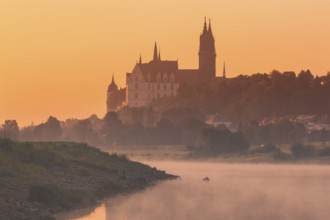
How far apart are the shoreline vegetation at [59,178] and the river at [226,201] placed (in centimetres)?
179

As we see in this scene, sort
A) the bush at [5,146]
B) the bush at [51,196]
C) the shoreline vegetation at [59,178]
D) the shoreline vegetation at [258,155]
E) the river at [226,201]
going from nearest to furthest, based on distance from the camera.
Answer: the shoreline vegetation at [59,178] < the bush at [51,196] < the river at [226,201] < the bush at [5,146] < the shoreline vegetation at [258,155]

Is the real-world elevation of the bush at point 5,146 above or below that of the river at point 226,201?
above

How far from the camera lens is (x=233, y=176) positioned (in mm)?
114312

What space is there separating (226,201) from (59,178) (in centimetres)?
1094

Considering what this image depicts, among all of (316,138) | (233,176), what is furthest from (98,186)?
(316,138)

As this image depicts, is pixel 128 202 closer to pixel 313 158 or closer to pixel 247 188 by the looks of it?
pixel 247 188

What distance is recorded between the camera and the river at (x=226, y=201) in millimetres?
65044

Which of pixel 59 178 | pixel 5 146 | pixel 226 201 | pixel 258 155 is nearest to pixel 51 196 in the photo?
pixel 226 201

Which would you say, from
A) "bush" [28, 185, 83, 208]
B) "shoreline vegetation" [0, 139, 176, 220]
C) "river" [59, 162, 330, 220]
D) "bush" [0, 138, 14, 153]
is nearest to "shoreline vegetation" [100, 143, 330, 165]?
"shoreline vegetation" [0, 139, 176, 220]

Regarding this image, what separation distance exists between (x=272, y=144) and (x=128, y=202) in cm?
10580

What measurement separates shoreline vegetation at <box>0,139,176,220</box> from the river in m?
1.79

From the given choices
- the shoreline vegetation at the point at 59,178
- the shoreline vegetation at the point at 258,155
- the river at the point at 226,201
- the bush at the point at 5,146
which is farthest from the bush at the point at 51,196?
the shoreline vegetation at the point at 258,155

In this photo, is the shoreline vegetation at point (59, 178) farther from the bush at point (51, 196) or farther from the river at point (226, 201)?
the river at point (226, 201)

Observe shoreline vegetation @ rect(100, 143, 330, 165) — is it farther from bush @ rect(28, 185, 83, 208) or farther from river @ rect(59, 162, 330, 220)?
bush @ rect(28, 185, 83, 208)
